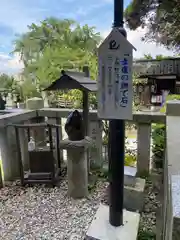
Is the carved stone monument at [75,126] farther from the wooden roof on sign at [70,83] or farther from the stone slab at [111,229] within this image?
the stone slab at [111,229]

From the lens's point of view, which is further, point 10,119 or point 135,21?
point 135,21

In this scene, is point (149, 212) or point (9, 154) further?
point (9, 154)

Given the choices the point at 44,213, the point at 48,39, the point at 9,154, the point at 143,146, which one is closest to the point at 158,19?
the point at 143,146

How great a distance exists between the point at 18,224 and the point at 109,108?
1.66 metres

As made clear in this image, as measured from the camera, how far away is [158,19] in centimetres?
762

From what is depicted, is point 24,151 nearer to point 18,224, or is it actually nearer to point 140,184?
point 18,224

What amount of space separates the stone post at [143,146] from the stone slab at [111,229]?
1131 mm

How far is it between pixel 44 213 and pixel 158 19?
25.8ft

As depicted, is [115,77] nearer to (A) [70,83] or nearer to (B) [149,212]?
(A) [70,83]

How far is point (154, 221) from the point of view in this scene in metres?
2.17

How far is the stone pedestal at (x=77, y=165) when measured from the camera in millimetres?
2330

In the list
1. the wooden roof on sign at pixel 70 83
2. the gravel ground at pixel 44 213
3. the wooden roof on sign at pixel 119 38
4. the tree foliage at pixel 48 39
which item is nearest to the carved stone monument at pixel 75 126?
the wooden roof on sign at pixel 70 83

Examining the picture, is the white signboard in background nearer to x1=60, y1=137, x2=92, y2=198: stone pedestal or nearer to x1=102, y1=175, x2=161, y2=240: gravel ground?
x1=60, y1=137, x2=92, y2=198: stone pedestal

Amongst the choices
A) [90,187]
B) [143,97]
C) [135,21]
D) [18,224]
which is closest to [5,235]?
[18,224]
